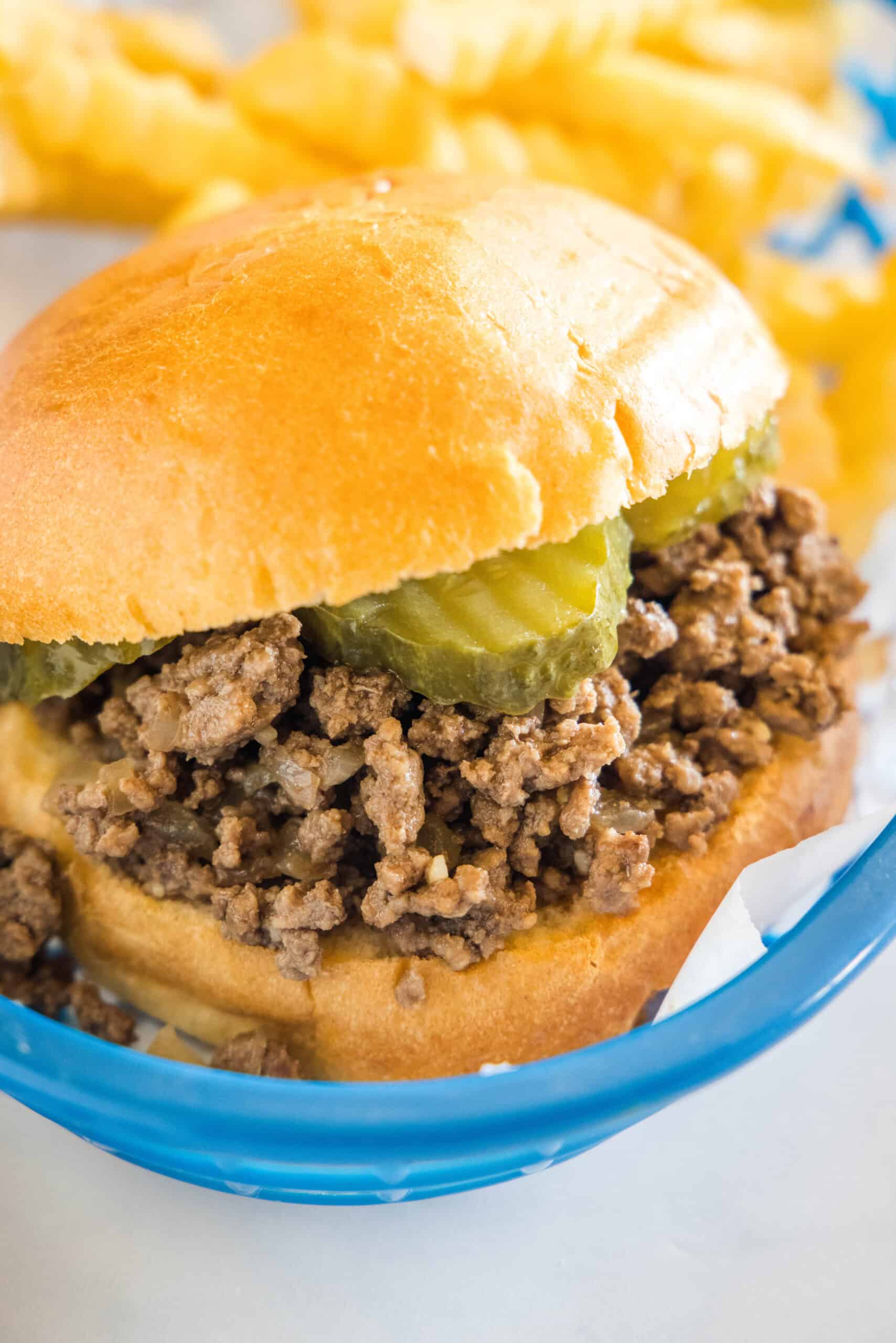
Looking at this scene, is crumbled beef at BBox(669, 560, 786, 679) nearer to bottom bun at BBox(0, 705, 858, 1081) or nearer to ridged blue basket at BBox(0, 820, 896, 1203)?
bottom bun at BBox(0, 705, 858, 1081)

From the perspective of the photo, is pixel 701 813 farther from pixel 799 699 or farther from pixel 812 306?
pixel 812 306

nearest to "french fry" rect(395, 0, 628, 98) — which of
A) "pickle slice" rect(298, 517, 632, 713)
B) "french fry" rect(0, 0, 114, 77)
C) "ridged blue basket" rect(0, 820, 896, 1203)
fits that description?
"french fry" rect(0, 0, 114, 77)

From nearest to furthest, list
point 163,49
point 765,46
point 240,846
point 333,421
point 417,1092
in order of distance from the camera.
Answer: point 417,1092, point 333,421, point 240,846, point 163,49, point 765,46

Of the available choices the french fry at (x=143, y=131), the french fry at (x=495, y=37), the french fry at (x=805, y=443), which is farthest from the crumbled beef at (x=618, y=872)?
the french fry at (x=143, y=131)

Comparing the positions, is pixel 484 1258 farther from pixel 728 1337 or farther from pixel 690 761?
pixel 690 761

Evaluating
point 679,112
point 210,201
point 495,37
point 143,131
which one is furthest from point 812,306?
point 143,131

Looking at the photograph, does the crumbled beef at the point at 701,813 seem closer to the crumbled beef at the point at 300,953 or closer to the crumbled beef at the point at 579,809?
the crumbled beef at the point at 579,809

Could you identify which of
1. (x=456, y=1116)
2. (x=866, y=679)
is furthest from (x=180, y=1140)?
(x=866, y=679)
